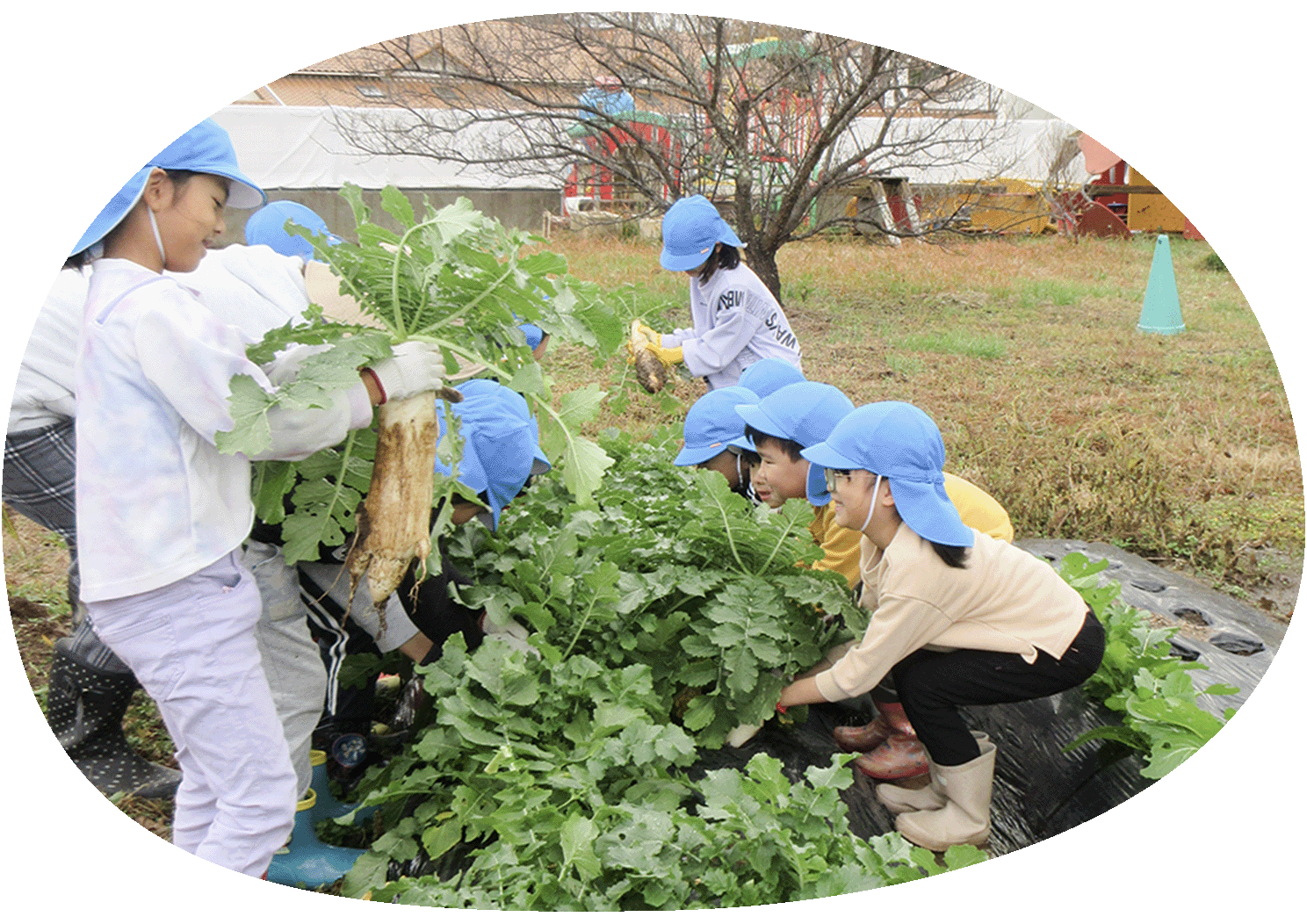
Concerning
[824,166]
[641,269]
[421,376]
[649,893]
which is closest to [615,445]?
[641,269]

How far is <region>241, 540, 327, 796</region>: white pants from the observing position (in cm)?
243

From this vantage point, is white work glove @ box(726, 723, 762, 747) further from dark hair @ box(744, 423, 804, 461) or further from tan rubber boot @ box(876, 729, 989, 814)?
dark hair @ box(744, 423, 804, 461)

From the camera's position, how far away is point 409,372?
231 centimetres

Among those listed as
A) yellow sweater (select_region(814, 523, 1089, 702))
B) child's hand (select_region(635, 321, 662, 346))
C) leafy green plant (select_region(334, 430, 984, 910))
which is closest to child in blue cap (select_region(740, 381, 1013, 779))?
leafy green plant (select_region(334, 430, 984, 910))

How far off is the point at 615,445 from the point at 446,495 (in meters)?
1.69

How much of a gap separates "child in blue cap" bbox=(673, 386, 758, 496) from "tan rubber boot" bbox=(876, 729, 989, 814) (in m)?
1.14

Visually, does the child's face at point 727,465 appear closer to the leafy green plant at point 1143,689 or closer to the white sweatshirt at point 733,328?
the white sweatshirt at point 733,328

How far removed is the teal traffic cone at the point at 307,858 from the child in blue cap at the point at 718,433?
1580mm

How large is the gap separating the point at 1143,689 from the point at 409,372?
2.02 metres

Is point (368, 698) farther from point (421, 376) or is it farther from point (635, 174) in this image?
point (635, 174)

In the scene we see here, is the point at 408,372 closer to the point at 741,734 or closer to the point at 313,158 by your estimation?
the point at 741,734

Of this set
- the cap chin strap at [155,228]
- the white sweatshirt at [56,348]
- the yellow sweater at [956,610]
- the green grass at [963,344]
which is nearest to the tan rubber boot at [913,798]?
the yellow sweater at [956,610]

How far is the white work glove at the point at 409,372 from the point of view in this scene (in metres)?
2.29

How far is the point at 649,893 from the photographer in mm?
2111
